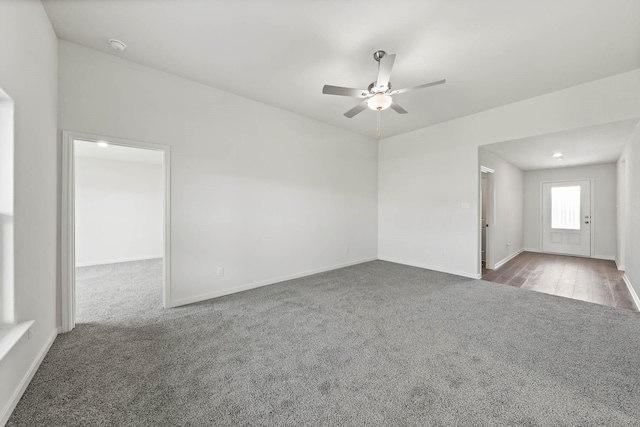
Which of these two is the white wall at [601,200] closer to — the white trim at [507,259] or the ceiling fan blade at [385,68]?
the white trim at [507,259]

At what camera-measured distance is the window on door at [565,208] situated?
6341mm

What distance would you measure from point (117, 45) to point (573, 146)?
22.7 feet

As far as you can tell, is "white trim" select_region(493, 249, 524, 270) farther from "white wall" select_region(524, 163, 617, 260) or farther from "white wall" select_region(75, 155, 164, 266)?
"white wall" select_region(75, 155, 164, 266)

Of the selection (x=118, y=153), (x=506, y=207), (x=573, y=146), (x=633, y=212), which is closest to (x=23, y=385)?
(x=118, y=153)

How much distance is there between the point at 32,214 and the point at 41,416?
142 cm

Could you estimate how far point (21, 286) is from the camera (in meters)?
1.73

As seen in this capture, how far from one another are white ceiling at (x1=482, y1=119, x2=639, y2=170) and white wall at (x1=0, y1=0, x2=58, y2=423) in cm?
567

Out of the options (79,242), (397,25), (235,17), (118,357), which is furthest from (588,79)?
(79,242)

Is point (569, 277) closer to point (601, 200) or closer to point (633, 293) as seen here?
point (633, 293)

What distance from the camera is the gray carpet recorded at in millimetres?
1514

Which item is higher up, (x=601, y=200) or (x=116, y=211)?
(x=601, y=200)

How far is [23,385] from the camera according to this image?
1678 millimetres

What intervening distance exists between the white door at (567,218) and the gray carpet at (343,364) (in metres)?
4.50

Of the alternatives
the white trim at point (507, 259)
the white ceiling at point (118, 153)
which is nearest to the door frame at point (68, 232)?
the white ceiling at point (118, 153)
